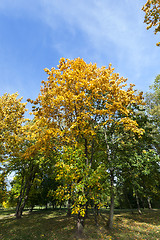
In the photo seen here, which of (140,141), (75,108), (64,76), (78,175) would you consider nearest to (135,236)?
(78,175)

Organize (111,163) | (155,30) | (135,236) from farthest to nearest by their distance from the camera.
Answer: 1. (111,163)
2. (135,236)
3. (155,30)

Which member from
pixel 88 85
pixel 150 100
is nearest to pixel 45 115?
pixel 88 85

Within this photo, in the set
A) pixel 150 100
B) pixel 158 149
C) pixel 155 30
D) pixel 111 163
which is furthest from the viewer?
pixel 150 100

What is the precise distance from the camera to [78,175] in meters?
7.89

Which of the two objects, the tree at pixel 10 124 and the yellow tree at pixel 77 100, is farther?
the tree at pixel 10 124

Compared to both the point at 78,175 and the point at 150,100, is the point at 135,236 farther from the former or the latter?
the point at 150,100

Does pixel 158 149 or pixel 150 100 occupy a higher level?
pixel 150 100

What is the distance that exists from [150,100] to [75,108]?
1890 cm

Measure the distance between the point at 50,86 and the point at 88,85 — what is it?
264cm

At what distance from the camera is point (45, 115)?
377 inches

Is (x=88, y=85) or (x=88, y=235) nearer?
(x=88, y=235)

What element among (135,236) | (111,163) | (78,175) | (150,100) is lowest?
(135,236)

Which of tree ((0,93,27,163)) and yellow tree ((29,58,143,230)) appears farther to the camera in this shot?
tree ((0,93,27,163))

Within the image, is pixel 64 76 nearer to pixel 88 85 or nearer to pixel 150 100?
pixel 88 85
